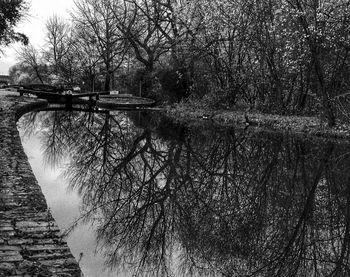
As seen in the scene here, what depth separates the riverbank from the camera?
57.3 feet

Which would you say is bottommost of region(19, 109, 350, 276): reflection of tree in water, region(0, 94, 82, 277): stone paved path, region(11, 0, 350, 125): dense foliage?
region(19, 109, 350, 276): reflection of tree in water

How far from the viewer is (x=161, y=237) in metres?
6.43

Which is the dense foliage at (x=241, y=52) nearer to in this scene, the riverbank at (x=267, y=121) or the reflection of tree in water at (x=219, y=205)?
the riverbank at (x=267, y=121)

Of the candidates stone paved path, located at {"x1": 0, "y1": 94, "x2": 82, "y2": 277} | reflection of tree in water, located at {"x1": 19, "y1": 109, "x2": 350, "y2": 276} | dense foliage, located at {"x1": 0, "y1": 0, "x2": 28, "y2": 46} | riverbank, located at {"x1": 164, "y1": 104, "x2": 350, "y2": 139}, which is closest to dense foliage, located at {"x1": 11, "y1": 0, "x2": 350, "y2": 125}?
riverbank, located at {"x1": 164, "y1": 104, "x2": 350, "y2": 139}

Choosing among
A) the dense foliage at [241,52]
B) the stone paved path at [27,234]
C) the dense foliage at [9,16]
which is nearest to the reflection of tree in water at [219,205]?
the stone paved path at [27,234]

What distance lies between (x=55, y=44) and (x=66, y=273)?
57077mm

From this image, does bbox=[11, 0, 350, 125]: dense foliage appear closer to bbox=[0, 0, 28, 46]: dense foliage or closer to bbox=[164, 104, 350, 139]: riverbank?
bbox=[164, 104, 350, 139]: riverbank

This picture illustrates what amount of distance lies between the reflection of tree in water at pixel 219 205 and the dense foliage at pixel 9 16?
433 inches

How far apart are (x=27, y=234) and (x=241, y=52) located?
73.5 feet

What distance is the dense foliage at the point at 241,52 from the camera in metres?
19.2

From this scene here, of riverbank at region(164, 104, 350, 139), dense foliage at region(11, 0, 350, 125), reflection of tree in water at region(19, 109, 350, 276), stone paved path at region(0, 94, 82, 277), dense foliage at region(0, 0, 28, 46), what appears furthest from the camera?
dense foliage at region(0, 0, 28, 46)

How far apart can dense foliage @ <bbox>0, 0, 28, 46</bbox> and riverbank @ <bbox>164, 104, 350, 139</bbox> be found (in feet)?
33.7

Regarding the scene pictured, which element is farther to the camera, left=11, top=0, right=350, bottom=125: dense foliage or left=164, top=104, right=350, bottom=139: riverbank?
left=11, top=0, right=350, bottom=125: dense foliage

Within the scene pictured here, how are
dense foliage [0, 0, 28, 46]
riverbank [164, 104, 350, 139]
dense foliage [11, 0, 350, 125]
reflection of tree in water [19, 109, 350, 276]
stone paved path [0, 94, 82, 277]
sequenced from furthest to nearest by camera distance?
dense foliage [0, 0, 28, 46] → dense foliage [11, 0, 350, 125] → riverbank [164, 104, 350, 139] → reflection of tree in water [19, 109, 350, 276] → stone paved path [0, 94, 82, 277]
